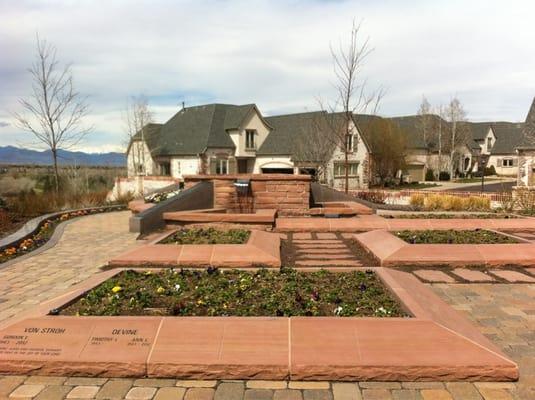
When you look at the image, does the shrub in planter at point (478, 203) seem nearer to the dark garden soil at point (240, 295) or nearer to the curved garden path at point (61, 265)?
the dark garden soil at point (240, 295)

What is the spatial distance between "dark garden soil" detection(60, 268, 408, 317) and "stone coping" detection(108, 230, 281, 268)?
0.68 metres

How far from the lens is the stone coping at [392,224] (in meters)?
9.12

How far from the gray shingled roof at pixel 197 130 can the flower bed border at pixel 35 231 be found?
74.9 feet

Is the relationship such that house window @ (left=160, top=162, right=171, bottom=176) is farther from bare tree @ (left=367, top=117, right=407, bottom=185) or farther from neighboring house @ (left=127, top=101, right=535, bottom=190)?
bare tree @ (left=367, top=117, right=407, bottom=185)

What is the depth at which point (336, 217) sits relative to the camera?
35.5ft

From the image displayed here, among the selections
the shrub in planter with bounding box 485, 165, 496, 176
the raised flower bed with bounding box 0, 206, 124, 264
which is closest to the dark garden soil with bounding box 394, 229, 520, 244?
the raised flower bed with bounding box 0, 206, 124, 264

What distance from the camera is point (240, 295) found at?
15.0ft

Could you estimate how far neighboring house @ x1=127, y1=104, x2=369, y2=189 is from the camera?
3678cm

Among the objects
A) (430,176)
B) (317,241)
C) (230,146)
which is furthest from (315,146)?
(317,241)

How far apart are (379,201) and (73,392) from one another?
15731 mm

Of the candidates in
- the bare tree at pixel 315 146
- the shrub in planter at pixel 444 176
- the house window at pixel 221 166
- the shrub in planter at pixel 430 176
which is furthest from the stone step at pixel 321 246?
the shrub in planter at pixel 444 176

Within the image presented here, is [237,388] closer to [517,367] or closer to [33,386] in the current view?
[33,386]

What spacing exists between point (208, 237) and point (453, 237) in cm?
457

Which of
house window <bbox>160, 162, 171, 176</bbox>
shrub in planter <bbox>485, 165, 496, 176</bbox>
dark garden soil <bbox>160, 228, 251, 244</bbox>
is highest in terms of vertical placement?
house window <bbox>160, 162, 171, 176</bbox>
